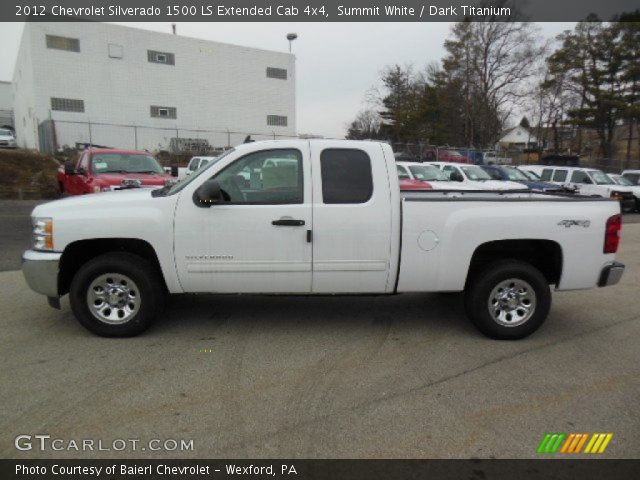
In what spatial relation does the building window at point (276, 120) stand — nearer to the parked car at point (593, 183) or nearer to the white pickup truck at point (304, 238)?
the parked car at point (593, 183)

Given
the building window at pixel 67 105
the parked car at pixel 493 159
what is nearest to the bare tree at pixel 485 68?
the parked car at pixel 493 159

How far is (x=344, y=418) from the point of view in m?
3.31

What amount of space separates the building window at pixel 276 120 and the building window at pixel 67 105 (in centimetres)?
1246

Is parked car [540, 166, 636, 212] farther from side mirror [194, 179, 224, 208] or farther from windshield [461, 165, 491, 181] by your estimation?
side mirror [194, 179, 224, 208]

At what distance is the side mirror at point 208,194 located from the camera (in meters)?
4.25

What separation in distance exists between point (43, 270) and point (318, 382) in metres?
2.77

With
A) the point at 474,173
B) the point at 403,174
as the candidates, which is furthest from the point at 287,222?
the point at 474,173

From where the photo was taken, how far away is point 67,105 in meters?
28.0

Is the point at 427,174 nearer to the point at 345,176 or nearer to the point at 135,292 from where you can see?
the point at 345,176

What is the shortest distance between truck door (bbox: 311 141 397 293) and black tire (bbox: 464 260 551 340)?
904 millimetres

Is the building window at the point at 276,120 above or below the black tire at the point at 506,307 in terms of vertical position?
above
